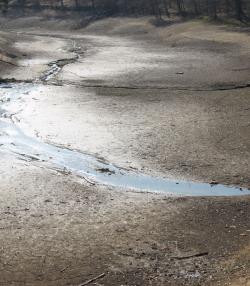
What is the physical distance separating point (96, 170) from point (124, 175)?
3.04ft

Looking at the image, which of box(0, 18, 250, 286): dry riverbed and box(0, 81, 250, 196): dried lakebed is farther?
box(0, 81, 250, 196): dried lakebed

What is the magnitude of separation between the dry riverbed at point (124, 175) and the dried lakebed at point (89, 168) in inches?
2.1

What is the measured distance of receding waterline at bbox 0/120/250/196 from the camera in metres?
15.4

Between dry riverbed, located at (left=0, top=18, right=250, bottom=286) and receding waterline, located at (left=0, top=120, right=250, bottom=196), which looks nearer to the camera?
dry riverbed, located at (left=0, top=18, right=250, bottom=286)

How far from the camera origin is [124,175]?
16.6 meters

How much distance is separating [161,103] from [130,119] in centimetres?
306

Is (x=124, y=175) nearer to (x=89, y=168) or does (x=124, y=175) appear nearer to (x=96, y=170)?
(x=96, y=170)

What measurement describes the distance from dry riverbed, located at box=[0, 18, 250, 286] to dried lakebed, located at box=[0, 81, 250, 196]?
0.05 m

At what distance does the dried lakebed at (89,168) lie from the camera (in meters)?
15.5

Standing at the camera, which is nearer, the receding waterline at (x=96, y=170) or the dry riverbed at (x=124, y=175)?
the dry riverbed at (x=124, y=175)

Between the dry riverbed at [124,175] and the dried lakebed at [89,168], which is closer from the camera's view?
the dry riverbed at [124,175]

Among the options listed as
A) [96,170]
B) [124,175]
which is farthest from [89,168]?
→ [124,175]

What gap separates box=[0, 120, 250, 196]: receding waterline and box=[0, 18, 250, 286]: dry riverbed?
2.1 inches

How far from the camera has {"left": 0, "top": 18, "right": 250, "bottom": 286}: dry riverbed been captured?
38.1ft
